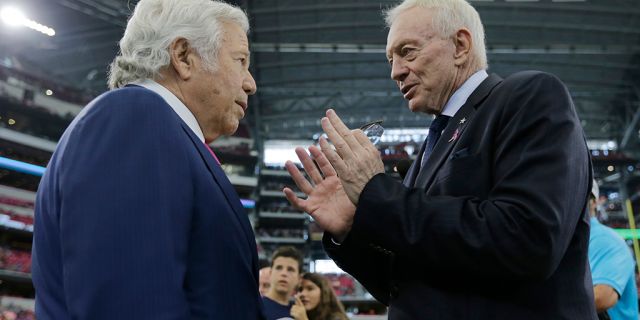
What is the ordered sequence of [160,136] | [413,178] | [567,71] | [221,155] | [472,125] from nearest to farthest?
[160,136], [472,125], [413,178], [567,71], [221,155]

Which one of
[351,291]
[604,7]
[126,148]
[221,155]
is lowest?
[351,291]

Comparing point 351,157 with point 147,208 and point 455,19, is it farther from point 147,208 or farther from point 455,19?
point 455,19

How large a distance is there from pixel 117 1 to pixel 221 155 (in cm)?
1369

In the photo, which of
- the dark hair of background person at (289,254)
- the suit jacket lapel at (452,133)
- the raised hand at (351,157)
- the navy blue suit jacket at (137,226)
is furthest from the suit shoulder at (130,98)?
the dark hair of background person at (289,254)

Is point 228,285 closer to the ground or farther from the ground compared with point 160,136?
closer to the ground

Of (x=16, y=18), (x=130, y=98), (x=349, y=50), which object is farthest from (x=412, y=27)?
(x=16, y=18)

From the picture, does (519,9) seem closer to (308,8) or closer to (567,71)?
(567,71)

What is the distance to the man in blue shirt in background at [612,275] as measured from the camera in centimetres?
300

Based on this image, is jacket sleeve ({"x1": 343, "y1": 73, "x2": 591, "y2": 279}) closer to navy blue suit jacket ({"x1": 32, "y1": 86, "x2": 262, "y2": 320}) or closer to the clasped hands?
the clasped hands

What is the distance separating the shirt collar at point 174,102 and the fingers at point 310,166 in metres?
0.33

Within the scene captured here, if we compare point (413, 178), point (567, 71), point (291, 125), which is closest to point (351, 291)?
point (291, 125)

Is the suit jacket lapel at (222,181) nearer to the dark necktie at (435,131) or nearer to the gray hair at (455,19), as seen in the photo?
the dark necktie at (435,131)

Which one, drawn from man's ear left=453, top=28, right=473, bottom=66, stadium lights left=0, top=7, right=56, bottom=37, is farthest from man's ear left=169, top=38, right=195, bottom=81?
stadium lights left=0, top=7, right=56, bottom=37

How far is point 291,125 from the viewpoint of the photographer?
3625 centimetres
